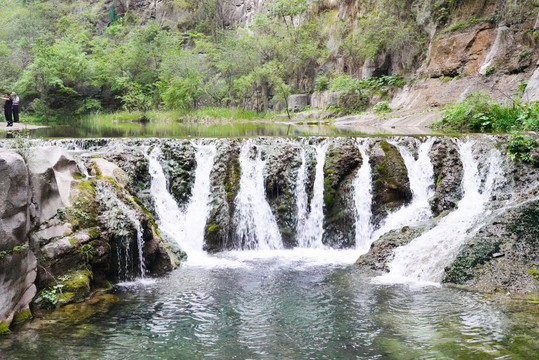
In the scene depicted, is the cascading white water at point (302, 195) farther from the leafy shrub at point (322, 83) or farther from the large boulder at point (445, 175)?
the leafy shrub at point (322, 83)

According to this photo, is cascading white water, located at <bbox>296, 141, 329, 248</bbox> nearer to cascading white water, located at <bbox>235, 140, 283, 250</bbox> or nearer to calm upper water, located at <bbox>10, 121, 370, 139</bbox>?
cascading white water, located at <bbox>235, 140, 283, 250</bbox>

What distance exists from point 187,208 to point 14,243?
18.8 ft

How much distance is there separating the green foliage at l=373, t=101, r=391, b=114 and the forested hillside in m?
1.56

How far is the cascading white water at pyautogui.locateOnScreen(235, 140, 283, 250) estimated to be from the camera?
1138 centimetres

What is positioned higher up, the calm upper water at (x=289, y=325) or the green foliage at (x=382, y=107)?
the green foliage at (x=382, y=107)

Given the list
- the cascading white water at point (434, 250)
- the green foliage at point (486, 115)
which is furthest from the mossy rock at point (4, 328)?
the green foliage at point (486, 115)

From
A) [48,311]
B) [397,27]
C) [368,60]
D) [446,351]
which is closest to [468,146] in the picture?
[446,351]

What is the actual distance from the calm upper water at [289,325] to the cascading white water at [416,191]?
3082 mm

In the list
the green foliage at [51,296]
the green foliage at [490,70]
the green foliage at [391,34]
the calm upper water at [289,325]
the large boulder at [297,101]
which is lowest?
the calm upper water at [289,325]

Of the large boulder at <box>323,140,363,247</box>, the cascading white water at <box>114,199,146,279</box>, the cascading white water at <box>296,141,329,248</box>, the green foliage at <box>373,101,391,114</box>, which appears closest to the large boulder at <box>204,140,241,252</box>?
the cascading white water at <box>296,141,329,248</box>

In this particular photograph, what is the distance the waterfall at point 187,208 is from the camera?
36.8ft

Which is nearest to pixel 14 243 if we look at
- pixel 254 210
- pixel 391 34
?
pixel 254 210

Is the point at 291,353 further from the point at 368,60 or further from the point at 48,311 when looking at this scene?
the point at 368,60

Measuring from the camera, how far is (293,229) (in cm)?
1162
